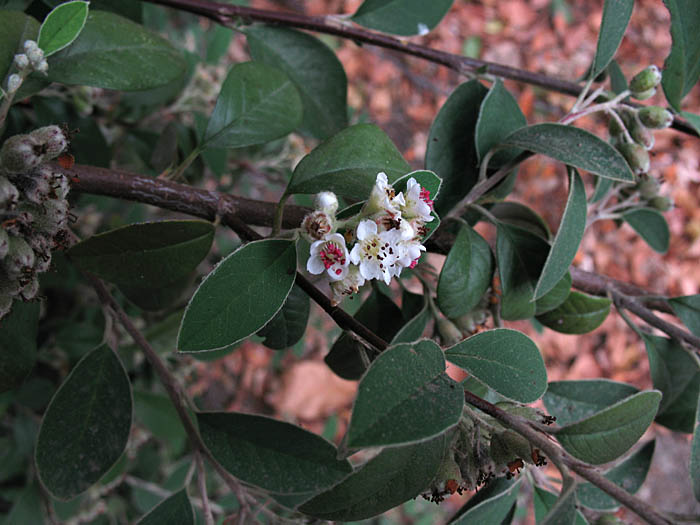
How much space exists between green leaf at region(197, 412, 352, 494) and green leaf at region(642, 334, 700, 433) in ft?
2.39

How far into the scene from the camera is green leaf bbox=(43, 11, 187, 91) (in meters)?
0.93

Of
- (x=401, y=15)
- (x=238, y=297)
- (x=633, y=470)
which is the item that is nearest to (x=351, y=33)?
(x=401, y=15)

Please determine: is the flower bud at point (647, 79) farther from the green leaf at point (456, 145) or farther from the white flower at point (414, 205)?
the white flower at point (414, 205)

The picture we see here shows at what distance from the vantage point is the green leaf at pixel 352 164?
0.85m

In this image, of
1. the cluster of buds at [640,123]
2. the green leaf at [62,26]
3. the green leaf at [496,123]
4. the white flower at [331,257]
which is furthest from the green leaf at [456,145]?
the green leaf at [62,26]

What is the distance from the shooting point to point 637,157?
102cm

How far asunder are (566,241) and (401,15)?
634 mm

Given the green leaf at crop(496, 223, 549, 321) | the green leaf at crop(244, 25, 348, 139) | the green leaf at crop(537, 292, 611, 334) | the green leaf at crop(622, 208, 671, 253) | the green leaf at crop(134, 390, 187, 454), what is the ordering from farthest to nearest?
the green leaf at crop(134, 390, 187, 454) < the green leaf at crop(622, 208, 671, 253) < the green leaf at crop(244, 25, 348, 139) < the green leaf at crop(537, 292, 611, 334) < the green leaf at crop(496, 223, 549, 321)

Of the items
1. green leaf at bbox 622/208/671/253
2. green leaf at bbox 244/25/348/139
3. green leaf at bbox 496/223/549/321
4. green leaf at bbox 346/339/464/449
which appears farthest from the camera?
green leaf at bbox 622/208/671/253

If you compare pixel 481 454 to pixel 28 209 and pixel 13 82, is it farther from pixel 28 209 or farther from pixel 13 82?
pixel 13 82

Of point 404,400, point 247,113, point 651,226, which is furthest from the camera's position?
point 651,226

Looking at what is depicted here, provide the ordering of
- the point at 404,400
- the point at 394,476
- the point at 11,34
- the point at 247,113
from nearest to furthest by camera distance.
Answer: the point at 404,400 < the point at 394,476 < the point at 11,34 < the point at 247,113

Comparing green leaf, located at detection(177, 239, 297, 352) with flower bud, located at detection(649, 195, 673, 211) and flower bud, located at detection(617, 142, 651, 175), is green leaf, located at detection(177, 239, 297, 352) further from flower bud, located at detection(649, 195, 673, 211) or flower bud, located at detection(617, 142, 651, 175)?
flower bud, located at detection(649, 195, 673, 211)

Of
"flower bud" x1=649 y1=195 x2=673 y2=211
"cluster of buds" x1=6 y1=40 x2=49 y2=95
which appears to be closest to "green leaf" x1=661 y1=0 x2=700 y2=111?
"flower bud" x1=649 y1=195 x2=673 y2=211
